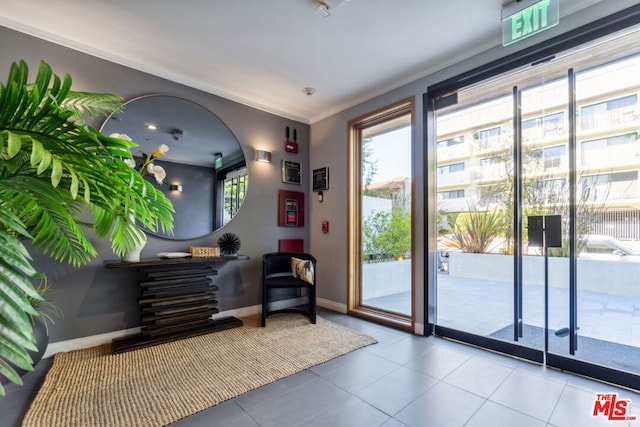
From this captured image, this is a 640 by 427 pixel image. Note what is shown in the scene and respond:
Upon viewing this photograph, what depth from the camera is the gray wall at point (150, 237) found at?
2588 millimetres

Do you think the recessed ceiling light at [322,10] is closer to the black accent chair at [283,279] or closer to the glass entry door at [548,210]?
the glass entry door at [548,210]

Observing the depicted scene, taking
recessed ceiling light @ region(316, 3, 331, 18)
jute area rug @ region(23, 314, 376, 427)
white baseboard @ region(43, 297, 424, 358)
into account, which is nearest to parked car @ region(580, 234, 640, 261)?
white baseboard @ region(43, 297, 424, 358)

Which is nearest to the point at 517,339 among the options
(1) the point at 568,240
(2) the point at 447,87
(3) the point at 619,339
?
(3) the point at 619,339

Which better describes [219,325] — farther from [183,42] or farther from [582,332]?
[582,332]

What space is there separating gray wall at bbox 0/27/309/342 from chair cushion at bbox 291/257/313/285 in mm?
575

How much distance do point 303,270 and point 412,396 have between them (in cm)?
186

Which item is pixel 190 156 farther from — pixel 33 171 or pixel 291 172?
pixel 33 171

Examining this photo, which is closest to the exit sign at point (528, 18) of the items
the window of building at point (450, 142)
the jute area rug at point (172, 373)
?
the window of building at point (450, 142)

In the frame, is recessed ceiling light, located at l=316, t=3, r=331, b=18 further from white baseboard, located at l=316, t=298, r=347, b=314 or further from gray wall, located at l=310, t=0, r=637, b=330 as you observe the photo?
white baseboard, located at l=316, t=298, r=347, b=314

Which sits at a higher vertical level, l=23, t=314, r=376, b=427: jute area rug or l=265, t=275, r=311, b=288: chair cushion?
l=265, t=275, r=311, b=288: chair cushion

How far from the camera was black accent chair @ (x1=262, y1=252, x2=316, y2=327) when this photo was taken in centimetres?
330

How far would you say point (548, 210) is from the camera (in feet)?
8.11

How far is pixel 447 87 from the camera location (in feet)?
9.97

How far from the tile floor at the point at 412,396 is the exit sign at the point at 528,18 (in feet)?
8.82
